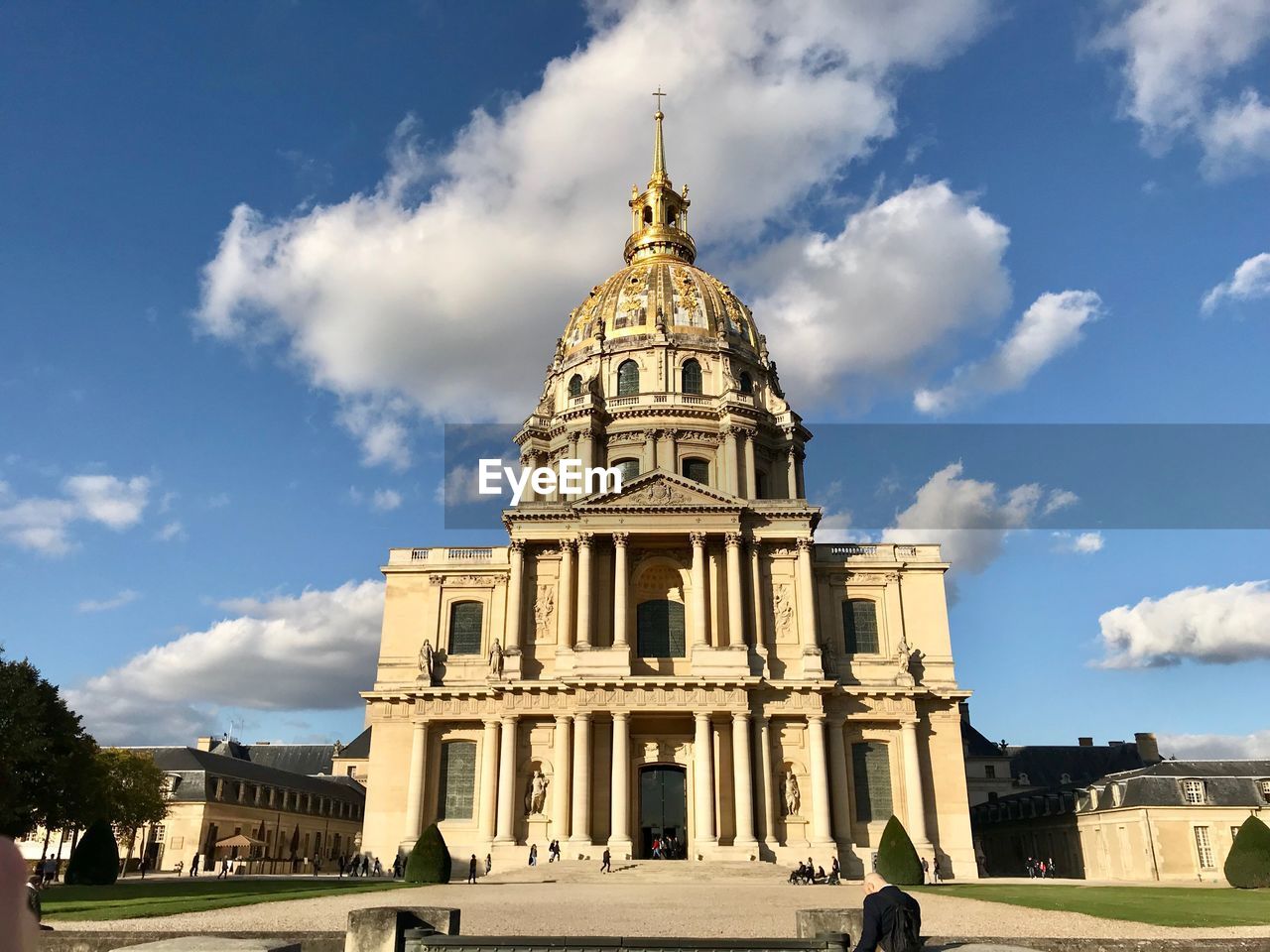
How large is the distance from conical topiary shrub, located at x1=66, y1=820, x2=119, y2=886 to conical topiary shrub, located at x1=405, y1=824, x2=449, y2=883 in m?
9.67

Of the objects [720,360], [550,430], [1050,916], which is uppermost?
→ [720,360]

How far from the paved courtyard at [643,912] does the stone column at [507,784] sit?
7073 mm

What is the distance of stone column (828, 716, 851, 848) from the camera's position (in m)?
39.8

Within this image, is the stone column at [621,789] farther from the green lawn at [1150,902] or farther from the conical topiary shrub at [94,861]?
the conical topiary shrub at [94,861]

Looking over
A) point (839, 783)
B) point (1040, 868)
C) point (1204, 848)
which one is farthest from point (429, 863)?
point (1204, 848)

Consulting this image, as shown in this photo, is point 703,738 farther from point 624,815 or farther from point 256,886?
point 256,886

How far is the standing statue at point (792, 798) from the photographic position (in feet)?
130

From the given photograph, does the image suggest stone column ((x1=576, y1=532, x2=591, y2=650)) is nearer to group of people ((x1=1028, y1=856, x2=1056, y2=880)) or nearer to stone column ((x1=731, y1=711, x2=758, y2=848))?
stone column ((x1=731, y1=711, x2=758, y2=848))

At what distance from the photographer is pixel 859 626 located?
44.3m

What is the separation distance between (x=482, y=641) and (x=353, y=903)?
2244cm

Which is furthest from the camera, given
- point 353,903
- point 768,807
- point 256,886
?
point 768,807

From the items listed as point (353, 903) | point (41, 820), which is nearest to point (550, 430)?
point (41, 820)

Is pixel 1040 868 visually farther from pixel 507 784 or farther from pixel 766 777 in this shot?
pixel 507 784

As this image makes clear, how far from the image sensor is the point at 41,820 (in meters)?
36.6
